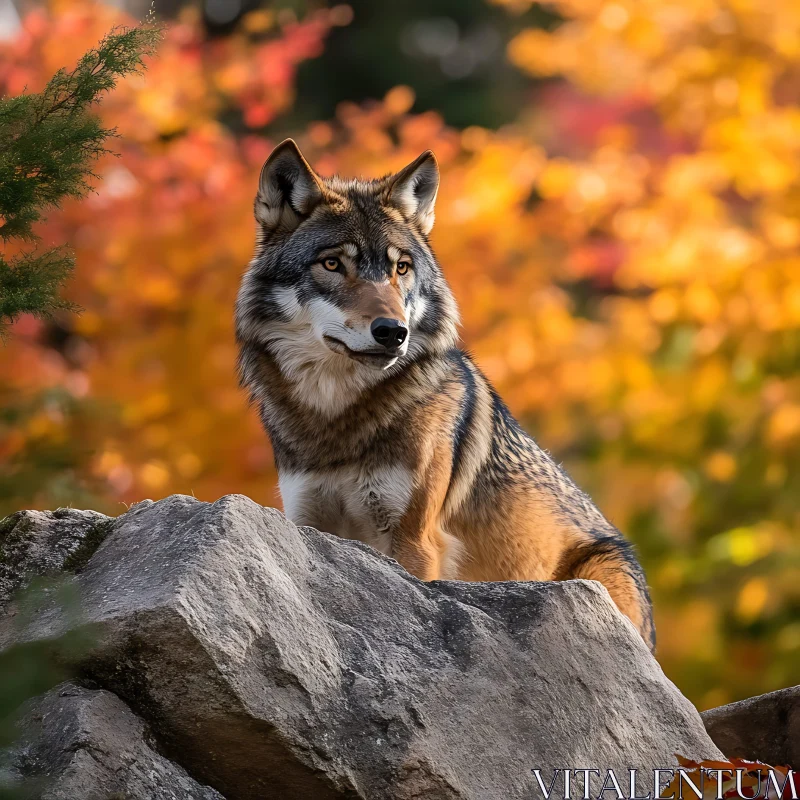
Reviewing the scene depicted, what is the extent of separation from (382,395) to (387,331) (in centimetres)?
56

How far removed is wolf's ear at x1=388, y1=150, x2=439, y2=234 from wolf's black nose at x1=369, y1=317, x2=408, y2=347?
40.5 inches

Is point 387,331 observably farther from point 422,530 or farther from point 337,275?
point 422,530

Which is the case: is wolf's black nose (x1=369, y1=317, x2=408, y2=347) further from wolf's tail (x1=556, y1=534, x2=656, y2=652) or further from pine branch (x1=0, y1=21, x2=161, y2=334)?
wolf's tail (x1=556, y1=534, x2=656, y2=652)

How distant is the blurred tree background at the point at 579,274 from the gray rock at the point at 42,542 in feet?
12.6

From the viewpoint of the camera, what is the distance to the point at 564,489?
602 cm

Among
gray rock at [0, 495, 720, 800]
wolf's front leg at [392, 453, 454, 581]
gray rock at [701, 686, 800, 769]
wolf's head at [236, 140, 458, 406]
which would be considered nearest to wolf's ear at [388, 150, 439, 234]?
wolf's head at [236, 140, 458, 406]

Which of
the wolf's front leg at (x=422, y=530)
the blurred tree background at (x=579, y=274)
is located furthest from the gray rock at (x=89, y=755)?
the blurred tree background at (x=579, y=274)

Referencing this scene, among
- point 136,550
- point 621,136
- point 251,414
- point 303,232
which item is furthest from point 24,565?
point 621,136

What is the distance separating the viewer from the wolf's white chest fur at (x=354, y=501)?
197 inches

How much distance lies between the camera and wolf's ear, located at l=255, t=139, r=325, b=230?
17.3 feet

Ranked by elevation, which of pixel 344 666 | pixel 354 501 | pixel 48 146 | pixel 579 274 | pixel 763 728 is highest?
pixel 579 274

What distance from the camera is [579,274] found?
12664 millimetres

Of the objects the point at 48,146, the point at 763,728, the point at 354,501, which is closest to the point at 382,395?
the point at 354,501

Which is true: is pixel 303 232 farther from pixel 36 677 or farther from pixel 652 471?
pixel 652 471
